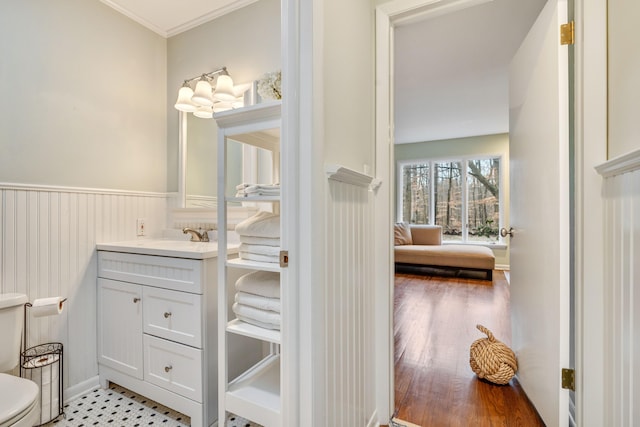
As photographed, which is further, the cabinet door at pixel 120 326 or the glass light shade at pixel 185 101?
the glass light shade at pixel 185 101

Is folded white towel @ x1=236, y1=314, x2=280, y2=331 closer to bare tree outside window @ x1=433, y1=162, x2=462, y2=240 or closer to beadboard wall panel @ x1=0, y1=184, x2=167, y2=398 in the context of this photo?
beadboard wall panel @ x1=0, y1=184, x2=167, y2=398

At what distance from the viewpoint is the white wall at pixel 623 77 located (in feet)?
3.09

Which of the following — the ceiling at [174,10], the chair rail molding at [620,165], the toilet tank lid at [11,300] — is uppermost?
the ceiling at [174,10]

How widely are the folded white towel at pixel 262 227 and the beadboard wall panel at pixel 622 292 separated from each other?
1158 millimetres

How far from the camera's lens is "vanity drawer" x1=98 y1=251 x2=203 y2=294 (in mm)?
1428

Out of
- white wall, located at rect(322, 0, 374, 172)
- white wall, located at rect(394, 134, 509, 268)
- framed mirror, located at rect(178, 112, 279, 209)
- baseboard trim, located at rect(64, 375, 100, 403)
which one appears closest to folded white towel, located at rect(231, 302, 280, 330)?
white wall, located at rect(322, 0, 374, 172)

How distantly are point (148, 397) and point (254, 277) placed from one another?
3.39ft

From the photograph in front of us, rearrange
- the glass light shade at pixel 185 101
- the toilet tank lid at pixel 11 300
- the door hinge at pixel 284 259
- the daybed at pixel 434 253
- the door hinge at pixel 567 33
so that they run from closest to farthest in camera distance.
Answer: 1. the door hinge at pixel 284 259
2. the door hinge at pixel 567 33
3. the toilet tank lid at pixel 11 300
4. the glass light shade at pixel 185 101
5. the daybed at pixel 434 253

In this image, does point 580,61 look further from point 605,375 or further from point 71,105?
point 71,105

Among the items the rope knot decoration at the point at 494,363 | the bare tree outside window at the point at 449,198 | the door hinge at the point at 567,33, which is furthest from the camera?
the bare tree outside window at the point at 449,198

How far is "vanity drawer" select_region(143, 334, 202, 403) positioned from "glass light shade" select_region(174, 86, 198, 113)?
1482 mm

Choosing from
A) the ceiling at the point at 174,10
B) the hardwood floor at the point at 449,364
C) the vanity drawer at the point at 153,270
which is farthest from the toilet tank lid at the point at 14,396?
the ceiling at the point at 174,10

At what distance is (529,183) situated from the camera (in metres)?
1.56

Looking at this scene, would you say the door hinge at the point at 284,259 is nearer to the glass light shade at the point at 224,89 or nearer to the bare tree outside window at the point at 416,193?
the glass light shade at the point at 224,89
